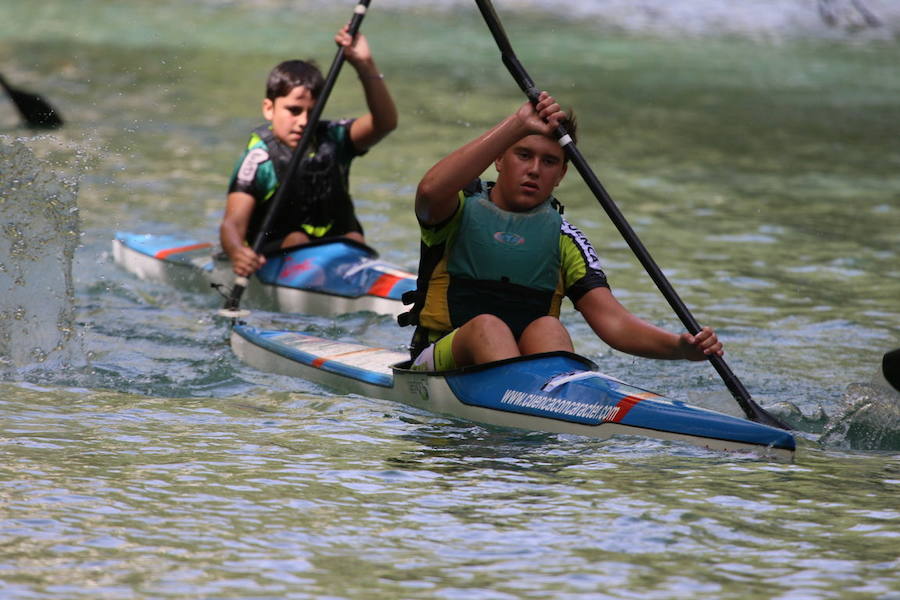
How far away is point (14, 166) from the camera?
18.7 feet

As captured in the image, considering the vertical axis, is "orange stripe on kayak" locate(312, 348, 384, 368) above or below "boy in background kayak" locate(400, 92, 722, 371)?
below

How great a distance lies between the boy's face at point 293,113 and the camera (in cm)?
665

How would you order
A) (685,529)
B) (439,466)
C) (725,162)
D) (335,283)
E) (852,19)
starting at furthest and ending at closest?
(852,19) → (725,162) → (335,283) → (439,466) → (685,529)

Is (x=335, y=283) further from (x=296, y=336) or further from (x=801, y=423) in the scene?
(x=801, y=423)

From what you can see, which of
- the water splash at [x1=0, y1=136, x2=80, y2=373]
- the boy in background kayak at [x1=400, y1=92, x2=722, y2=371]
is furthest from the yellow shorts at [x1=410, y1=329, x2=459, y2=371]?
the water splash at [x1=0, y1=136, x2=80, y2=373]

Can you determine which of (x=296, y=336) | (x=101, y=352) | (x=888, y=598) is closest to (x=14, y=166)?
(x=101, y=352)

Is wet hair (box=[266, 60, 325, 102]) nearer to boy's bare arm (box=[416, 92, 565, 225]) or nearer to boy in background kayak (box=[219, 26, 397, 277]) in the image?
boy in background kayak (box=[219, 26, 397, 277])

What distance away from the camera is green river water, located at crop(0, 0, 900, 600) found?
3207 mm

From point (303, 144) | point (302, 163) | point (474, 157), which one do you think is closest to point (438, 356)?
point (474, 157)

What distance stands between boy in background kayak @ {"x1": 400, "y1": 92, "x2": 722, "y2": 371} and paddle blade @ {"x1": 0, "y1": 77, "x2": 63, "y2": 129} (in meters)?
4.57

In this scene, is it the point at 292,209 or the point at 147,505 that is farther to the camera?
the point at 292,209

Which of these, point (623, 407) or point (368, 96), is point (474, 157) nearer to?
point (623, 407)

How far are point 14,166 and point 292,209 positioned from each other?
1.53 m

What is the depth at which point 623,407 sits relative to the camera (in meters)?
4.17
